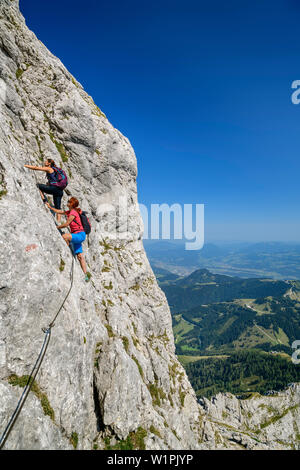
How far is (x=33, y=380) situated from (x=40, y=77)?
3368 centimetres

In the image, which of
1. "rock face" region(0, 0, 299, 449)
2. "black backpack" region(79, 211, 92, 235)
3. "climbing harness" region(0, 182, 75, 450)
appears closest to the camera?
"climbing harness" region(0, 182, 75, 450)

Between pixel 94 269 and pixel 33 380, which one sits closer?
pixel 33 380

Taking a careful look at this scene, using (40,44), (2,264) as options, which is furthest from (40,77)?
(2,264)

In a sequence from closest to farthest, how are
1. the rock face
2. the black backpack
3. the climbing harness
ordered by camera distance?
the climbing harness → the rock face → the black backpack

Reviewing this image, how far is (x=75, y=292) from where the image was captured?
714 inches

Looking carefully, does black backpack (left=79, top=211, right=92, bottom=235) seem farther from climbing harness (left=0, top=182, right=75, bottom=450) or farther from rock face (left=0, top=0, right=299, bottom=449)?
climbing harness (left=0, top=182, right=75, bottom=450)

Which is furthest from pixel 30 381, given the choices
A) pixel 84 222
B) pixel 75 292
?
pixel 84 222

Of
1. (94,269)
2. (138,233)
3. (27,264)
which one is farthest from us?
(138,233)

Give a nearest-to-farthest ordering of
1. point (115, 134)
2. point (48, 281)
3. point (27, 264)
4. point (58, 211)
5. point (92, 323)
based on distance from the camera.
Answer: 1. point (27, 264)
2. point (48, 281)
3. point (58, 211)
4. point (92, 323)
5. point (115, 134)

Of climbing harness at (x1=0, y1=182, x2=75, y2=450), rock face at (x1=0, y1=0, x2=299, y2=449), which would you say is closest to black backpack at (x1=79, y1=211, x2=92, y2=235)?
rock face at (x1=0, y1=0, x2=299, y2=449)

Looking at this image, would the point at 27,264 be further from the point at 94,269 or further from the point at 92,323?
the point at 94,269

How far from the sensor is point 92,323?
2008cm

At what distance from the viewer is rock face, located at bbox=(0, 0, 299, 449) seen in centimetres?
1280

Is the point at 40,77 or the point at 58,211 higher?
the point at 40,77
